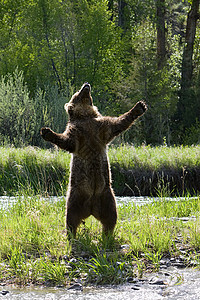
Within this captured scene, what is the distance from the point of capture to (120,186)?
33.3 ft

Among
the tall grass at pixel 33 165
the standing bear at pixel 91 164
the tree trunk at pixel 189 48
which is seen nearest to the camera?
the standing bear at pixel 91 164

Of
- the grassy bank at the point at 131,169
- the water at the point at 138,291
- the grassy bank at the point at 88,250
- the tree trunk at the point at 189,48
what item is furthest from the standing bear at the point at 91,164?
the tree trunk at the point at 189,48

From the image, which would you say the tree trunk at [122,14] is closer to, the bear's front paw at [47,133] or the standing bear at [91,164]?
the standing bear at [91,164]

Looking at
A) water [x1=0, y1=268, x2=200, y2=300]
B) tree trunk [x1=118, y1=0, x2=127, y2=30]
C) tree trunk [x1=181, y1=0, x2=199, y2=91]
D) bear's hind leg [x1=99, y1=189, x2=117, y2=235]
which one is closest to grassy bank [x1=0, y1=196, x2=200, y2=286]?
water [x1=0, y1=268, x2=200, y2=300]

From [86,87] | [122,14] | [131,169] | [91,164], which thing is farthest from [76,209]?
[122,14]

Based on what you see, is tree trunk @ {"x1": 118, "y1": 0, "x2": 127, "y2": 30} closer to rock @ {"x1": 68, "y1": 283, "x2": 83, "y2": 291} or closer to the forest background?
the forest background

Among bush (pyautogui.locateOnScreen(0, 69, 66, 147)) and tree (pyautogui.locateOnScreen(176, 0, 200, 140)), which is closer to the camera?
bush (pyautogui.locateOnScreen(0, 69, 66, 147))

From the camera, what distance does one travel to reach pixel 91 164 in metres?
4.45

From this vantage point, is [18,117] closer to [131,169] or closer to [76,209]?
[131,169]

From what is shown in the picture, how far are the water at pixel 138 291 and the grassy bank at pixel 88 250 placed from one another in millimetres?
143

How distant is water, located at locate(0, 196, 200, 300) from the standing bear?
0.80 meters

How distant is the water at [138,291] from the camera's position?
12.0 feet

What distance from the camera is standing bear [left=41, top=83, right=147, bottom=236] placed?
4.38 metres

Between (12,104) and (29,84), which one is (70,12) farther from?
(12,104)
